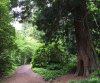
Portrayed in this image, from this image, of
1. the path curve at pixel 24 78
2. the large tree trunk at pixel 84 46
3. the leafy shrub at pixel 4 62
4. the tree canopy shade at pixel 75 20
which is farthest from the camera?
the leafy shrub at pixel 4 62

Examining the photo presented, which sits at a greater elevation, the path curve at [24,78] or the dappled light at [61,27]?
the dappled light at [61,27]

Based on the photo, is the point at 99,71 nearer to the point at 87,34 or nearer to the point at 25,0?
the point at 87,34

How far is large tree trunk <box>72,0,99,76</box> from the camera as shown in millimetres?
14172

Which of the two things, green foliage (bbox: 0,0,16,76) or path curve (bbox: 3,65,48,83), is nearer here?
→ path curve (bbox: 3,65,48,83)

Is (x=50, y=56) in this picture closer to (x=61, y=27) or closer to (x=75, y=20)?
(x=61, y=27)

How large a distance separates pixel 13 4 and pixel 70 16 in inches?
152

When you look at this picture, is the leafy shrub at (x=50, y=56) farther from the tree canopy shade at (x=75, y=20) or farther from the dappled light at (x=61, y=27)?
the tree canopy shade at (x=75, y=20)

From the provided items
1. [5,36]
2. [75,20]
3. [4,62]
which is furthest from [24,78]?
[75,20]

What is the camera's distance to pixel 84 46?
1470 centimetres

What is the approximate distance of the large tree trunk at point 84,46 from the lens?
558 inches

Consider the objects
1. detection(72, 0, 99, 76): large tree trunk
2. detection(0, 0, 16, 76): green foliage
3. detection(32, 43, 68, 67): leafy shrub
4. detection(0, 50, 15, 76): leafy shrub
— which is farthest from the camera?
detection(32, 43, 68, 67): leafy shrub

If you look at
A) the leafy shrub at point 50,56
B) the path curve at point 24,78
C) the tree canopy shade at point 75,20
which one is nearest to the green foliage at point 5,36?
the path curve at point 24,78

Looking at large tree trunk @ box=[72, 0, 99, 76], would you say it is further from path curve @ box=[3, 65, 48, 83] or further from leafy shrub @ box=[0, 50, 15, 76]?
leafy shrub @ box=[0, 50, 15, 76]

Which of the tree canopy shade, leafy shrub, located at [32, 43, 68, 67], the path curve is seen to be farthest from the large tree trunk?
leafy shrub, located at [32, 43, 68, 67]
